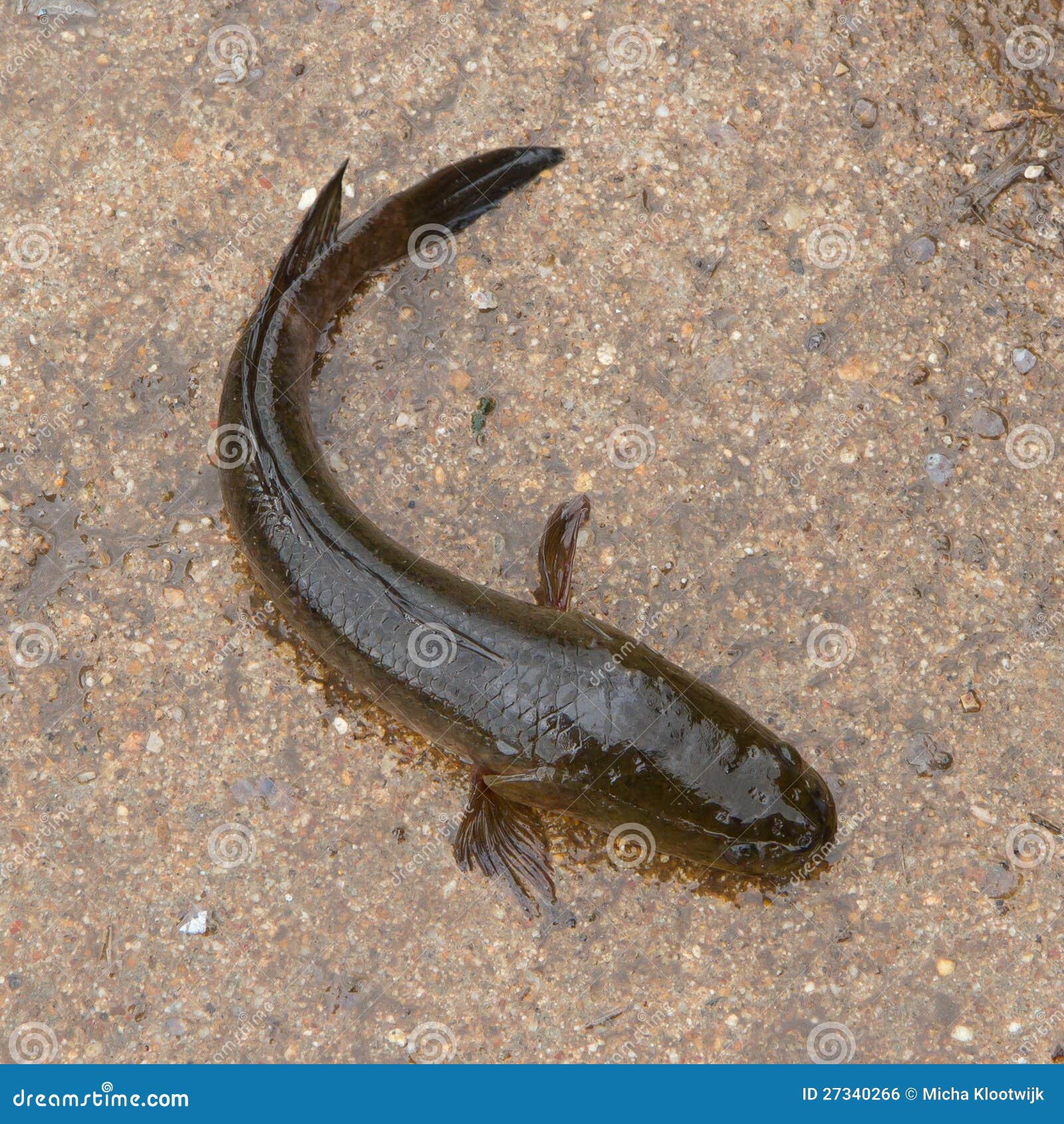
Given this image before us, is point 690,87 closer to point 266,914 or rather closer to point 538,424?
point 538,424

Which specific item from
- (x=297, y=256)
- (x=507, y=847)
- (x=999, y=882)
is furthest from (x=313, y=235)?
(x=999, y=882)

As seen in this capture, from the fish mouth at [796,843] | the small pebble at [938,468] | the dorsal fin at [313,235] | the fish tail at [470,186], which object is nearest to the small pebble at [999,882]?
the fish mouth at [796,843]

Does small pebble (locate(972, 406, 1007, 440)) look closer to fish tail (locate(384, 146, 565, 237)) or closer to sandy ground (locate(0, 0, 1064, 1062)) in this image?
sandy ground (locate(0, 0, 1064, 1062))

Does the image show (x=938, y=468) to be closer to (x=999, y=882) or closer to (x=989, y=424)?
(x=989, y=424)

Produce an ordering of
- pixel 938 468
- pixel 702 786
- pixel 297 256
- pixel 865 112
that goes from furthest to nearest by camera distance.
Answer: pixel 865 112 < pixel 938 468 < pixel 297 256 < pixel 702 786

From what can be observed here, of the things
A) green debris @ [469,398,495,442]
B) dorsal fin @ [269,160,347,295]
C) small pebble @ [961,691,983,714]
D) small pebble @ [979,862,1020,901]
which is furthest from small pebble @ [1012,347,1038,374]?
dorsal fin @ [269,160,347,295]

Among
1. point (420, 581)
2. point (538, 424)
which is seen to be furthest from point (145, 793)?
point (538, 424)

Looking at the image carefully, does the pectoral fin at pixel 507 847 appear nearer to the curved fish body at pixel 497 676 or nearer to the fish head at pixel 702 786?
the curved fish body at pixel 497 676
